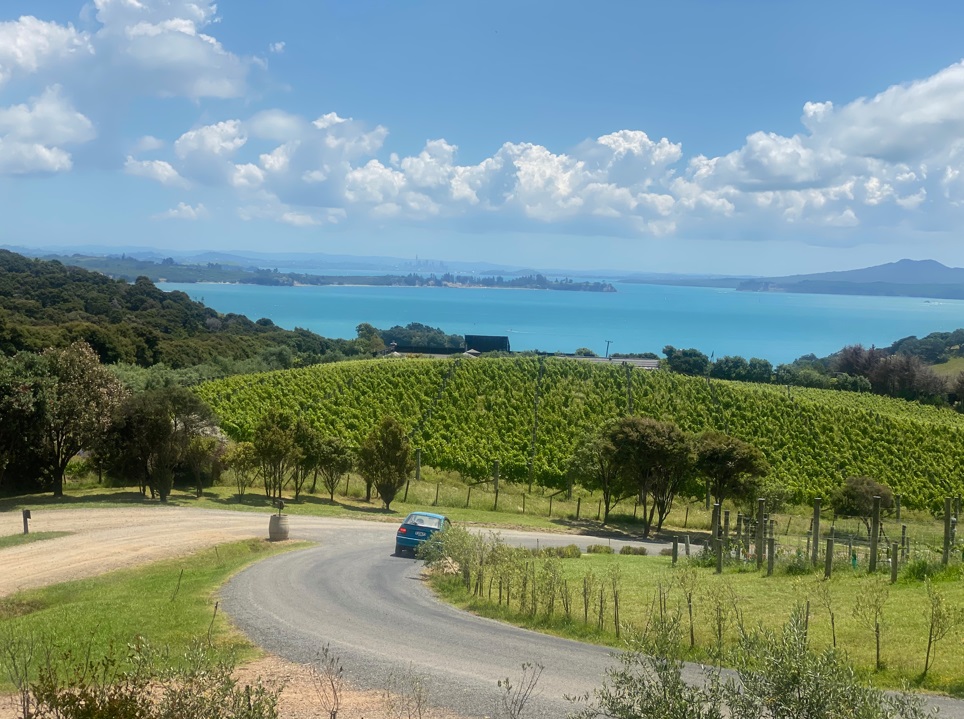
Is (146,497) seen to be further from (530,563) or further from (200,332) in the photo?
(200,332)

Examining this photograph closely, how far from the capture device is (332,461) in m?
40.5

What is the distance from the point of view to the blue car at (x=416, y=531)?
1010 inches

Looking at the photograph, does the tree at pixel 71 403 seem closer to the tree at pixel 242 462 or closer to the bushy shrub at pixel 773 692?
the tree at pixel 242 462

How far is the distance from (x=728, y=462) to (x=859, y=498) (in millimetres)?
7922

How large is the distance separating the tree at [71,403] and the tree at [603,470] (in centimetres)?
2245

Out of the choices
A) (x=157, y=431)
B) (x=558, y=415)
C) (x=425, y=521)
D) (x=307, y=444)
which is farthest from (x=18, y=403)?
(x=558, y=415)

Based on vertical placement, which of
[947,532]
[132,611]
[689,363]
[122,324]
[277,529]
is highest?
[122,324]

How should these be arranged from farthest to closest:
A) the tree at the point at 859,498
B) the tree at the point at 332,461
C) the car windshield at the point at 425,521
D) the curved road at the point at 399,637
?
the tree at the point at 859,498 < the tree at the point at 332,461 < the car windshield at the point at 425,521 < the curved road at the point at 399,637

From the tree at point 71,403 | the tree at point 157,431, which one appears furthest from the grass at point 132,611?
the tree at point 71,403

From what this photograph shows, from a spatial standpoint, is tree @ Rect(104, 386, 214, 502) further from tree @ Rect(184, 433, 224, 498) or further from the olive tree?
the olive tree

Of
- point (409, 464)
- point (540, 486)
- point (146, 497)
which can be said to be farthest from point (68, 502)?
point (540, 486)

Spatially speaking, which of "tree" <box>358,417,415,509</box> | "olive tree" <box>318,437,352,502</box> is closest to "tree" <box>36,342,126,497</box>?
"olive tree" <box>318,437,352,502</box>

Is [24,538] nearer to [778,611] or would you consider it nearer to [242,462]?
[242,462]

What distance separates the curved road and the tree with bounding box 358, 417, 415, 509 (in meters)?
15.2
